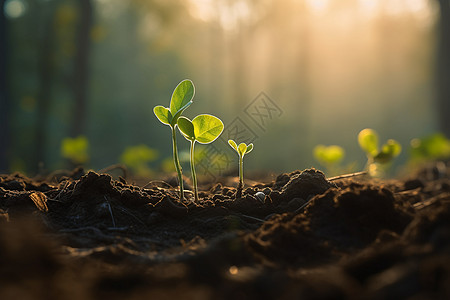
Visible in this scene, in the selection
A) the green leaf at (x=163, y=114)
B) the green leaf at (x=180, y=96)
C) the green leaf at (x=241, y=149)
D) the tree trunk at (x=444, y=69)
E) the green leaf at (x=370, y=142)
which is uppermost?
the tree trunk at (x=444, y=69)

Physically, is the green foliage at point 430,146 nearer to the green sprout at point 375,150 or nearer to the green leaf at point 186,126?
the green sprout at point 375,150

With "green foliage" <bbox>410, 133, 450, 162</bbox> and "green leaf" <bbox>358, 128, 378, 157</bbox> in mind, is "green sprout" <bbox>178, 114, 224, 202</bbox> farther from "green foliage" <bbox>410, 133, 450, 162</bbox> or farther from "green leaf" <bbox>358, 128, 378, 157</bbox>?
"green foliage" <bbox>410, 133, 450, 162</bbox>

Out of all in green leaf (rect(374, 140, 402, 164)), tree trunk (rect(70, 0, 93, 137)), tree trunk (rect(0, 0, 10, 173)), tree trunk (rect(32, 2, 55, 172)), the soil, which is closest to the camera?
the soil

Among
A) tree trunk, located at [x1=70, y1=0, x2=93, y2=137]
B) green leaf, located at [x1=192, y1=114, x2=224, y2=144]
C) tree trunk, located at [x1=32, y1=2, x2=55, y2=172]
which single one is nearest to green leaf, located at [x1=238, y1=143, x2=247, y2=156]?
green leaf, located at [x1=192, y1=114, x2=224, y2=144]

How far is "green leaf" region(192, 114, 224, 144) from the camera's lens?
1792mm

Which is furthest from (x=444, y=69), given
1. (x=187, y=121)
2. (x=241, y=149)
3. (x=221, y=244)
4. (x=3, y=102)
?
(x=3, y=102)

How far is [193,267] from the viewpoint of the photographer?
1.01 meters

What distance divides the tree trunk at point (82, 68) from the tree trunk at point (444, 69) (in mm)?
8558

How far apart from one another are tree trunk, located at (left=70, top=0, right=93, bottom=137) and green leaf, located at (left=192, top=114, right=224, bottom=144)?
334 inches

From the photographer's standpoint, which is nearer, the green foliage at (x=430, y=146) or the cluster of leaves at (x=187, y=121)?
the cluster of leaves at (x=187, y=121)

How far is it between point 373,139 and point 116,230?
2.11m

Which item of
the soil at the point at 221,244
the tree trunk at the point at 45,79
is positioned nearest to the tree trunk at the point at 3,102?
the tree trunk at the point at 45,79

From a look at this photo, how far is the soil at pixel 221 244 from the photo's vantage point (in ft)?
2.67

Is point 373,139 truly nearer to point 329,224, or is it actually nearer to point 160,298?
point 329,224
